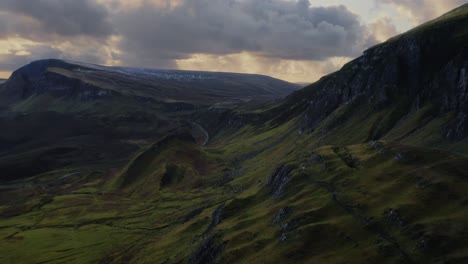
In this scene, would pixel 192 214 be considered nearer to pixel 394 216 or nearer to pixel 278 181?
pixel 278 181

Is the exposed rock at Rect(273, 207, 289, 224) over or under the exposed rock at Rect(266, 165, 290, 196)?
under

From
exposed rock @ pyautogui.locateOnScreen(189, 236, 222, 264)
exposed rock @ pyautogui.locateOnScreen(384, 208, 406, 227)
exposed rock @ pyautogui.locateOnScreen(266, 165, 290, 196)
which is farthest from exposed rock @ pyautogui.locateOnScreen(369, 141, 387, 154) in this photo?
exposed rock @ pyautogui.locateOnScreen(189, 236, 222, 264)

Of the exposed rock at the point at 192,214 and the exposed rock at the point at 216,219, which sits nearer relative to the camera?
the exposed rock at the point at 216,219

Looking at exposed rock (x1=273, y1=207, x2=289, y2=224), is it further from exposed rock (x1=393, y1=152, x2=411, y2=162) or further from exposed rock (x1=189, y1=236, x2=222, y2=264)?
exposed rock (x1=393, y1=152, x2=411, y2=162)

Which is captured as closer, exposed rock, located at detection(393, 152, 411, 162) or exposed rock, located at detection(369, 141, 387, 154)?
exposed rock, located at detection(393, 152, 411, 162)

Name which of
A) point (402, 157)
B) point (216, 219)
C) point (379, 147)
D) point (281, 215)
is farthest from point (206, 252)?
point (379, 147)

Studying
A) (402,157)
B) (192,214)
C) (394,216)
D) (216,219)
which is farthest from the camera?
(192,214)

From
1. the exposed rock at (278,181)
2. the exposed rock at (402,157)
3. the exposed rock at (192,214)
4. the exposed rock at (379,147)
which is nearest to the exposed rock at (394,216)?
the exposed rock at (402,157)

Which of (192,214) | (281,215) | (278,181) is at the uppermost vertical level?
(278,181)

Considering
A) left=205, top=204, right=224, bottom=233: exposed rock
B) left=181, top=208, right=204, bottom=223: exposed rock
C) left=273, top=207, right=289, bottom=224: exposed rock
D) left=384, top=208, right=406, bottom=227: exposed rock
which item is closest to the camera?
left=384, top=208, right=406, bottom=227: exposed rock

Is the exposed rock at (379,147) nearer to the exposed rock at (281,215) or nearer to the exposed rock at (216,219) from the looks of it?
the exposed rock at (281,215)

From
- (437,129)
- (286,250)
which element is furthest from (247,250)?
(437,129)

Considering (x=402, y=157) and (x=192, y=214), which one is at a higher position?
(x=402, y=157)
